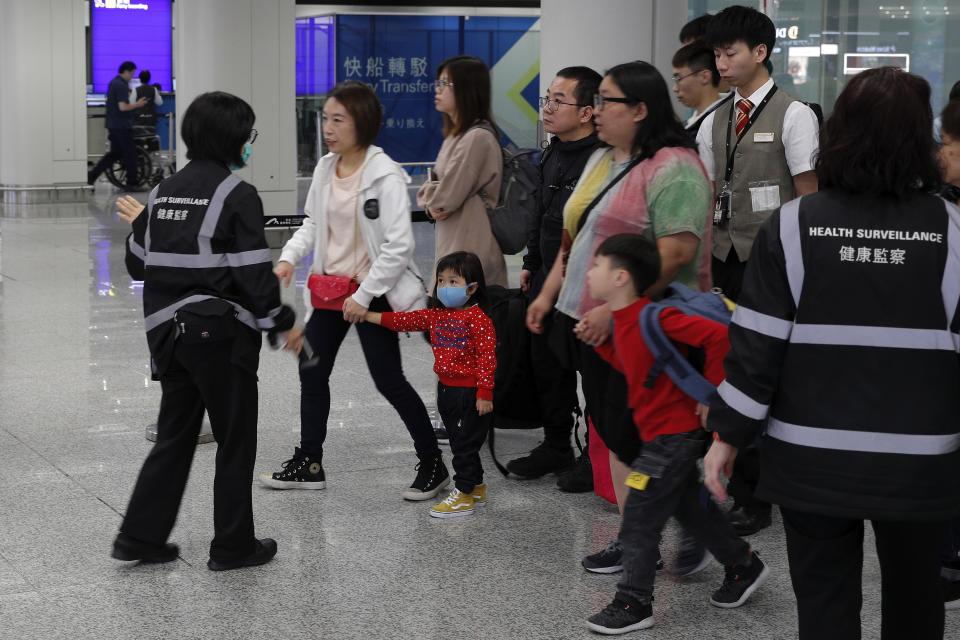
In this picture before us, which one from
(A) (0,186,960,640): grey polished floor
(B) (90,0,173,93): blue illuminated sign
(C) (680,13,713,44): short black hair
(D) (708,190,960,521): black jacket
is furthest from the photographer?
(B) (90,0,173,93): blue illuminated sign

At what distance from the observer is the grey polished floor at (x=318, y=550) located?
371 centimetres

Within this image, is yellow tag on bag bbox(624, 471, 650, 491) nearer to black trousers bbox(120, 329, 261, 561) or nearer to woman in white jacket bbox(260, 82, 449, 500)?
black trousers bbox(120, 329, 261, 561)

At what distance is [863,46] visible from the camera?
7.48m

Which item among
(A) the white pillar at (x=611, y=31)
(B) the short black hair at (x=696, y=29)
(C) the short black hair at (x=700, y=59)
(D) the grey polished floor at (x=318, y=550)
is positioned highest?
(A) the white pillar at (x=611, y=31)

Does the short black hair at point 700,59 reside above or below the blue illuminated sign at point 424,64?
below

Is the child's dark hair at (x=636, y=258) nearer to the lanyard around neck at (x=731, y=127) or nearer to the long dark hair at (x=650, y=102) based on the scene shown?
the long dark hair at (x=650, y=102)

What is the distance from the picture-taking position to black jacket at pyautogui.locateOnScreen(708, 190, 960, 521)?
2475 millimetres

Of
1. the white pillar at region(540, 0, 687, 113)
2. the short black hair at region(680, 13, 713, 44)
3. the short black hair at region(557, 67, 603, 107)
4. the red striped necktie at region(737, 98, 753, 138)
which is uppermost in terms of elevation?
the white pillar at region(540, 0, 687, 113)

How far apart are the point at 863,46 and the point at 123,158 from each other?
15.1 meters

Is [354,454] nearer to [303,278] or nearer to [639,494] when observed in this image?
[639,494]

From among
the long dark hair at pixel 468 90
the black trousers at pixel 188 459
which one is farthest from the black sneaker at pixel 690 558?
the long dark hair at pixel 468 90

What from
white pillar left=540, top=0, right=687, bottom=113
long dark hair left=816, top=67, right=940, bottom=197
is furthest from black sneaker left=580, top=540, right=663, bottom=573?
white pillar left=540, top=0, right=687, bottom=113

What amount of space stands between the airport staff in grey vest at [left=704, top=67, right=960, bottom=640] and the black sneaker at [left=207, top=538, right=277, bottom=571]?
215cm

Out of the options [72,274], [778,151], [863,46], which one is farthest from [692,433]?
[72,274]
